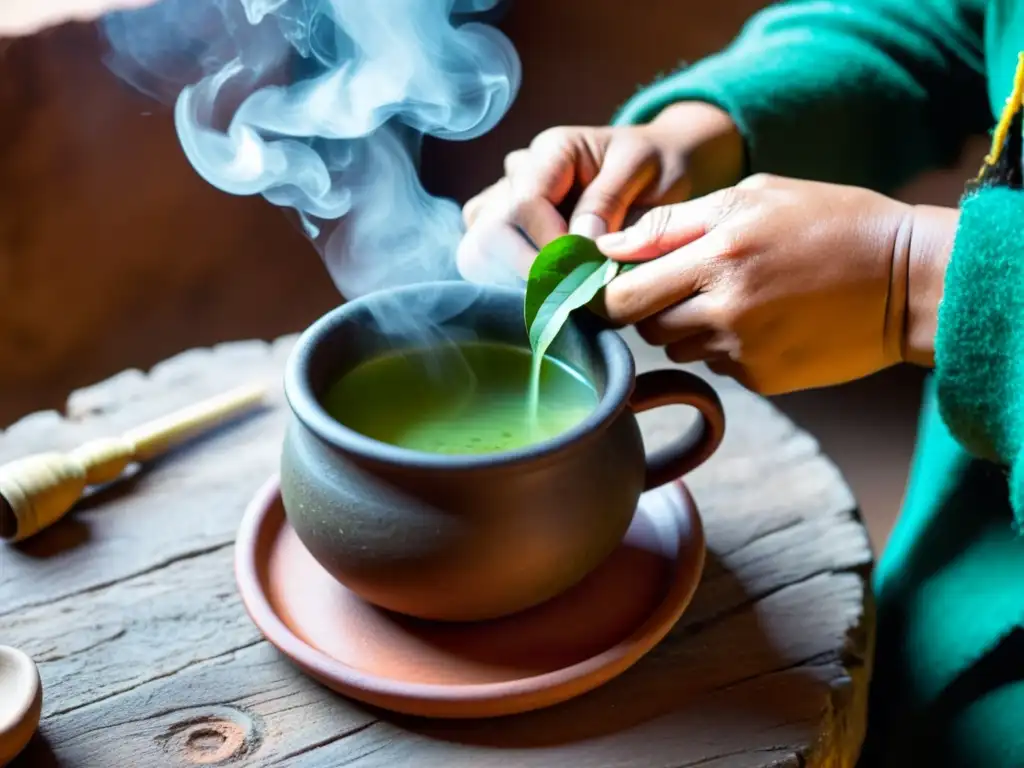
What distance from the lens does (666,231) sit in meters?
0.70

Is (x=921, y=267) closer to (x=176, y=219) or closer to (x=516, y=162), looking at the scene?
(x=516, y=162)

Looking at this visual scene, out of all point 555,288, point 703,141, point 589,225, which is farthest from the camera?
point 703,141

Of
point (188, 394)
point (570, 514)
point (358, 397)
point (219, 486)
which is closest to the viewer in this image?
point (570, 514)

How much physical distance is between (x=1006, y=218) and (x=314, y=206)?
0.51 meters

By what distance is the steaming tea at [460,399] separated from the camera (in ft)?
2.20

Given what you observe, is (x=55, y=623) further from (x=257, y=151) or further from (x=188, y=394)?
(x=257, y=151)

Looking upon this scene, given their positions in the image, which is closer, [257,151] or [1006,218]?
[1006,218]

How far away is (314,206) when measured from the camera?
0.84m

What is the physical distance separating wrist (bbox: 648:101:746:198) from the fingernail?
124mm

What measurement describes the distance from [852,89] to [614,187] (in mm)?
295

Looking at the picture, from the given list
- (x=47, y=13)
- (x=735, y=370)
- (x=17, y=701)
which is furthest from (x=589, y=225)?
(x=47, y=13)

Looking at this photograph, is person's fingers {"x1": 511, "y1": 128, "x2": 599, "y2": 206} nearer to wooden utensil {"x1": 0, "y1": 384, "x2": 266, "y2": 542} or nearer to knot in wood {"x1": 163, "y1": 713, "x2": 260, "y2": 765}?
wooden utensil {"x1": 0, "y1": 384, "x2": 266, "y2": 542}

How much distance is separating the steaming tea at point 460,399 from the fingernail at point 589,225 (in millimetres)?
111

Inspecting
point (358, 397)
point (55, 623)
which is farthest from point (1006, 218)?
point (55, 623)
